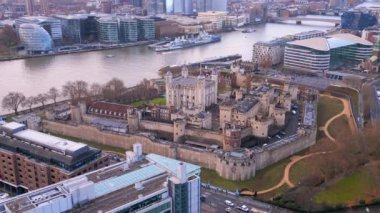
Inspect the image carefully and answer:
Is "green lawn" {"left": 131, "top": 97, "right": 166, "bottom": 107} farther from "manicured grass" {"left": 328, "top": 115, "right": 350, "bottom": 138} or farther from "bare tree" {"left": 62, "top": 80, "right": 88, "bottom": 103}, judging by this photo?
"manicured grass" {"left": 328, "top": 115, "right": 350, "bottom": 138}

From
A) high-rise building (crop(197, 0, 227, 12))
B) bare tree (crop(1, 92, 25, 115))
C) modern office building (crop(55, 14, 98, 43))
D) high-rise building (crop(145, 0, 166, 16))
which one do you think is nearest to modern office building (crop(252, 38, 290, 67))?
bare tree (crop(1, 92, 25, 115))

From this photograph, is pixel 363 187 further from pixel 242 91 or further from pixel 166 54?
pixel 166 54

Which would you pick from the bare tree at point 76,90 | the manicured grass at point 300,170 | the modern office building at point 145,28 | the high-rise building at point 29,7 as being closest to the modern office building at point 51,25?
the modern office building at point 145,28

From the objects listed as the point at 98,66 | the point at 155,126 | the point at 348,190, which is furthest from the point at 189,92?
the point at 98,66

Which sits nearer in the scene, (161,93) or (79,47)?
(161,93)

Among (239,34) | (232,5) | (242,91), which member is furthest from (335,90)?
(232,5)

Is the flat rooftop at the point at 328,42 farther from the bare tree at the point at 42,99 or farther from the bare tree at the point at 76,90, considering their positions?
the bare tree at the point at 42,99
